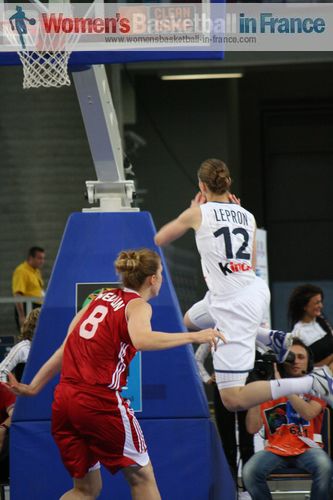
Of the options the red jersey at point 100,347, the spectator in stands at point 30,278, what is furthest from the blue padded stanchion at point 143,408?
the spectator in stands at point 30,278

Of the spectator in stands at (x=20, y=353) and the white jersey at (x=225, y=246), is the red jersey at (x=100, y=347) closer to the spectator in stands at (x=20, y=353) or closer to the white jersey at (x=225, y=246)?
the white jersey at (x=225, y=246)

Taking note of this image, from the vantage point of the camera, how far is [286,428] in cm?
745

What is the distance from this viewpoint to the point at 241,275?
22.9 feet

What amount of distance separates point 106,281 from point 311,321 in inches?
110

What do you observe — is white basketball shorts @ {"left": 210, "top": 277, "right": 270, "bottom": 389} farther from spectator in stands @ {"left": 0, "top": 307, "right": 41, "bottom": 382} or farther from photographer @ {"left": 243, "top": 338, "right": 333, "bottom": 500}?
spectator in stands @ {"left": 0, "top": 307, "right": 41, "bottom": 382}

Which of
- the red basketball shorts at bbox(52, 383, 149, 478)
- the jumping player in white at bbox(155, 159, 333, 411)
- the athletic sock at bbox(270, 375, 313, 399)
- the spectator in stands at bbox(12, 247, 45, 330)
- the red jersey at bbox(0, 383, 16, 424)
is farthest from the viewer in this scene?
the spectator in stands at bbox(12, 247, 45, 330)

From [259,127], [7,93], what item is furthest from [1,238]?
[259,127]

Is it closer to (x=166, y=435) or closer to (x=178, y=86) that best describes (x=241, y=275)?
(x=166, y=435)

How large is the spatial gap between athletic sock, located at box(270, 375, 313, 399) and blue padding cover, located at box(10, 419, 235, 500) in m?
0.79

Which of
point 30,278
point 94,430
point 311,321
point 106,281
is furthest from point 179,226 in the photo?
point 30,278

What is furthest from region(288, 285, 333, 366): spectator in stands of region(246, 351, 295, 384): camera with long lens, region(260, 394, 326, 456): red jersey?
region(260, 394, 326, 456): red jersey

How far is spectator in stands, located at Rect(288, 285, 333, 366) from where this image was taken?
9.33 metres

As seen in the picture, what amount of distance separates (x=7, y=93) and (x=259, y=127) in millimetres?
5212

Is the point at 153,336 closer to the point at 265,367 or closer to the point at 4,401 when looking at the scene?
the point at 265,367
